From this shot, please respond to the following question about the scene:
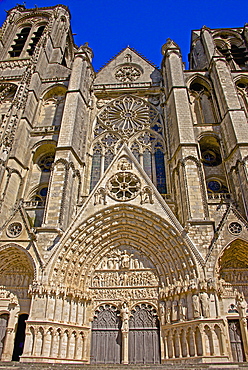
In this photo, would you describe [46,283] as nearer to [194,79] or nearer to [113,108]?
[113,108]

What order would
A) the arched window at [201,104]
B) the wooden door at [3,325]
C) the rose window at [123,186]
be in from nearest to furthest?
1. the wooden door at [3,325]
2. the rose window at [123,186]
3. the arched window at [201,104]

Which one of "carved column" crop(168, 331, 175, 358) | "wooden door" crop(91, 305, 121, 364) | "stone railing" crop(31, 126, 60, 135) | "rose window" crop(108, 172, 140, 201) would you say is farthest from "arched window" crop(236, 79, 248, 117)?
"wooden door" crop(91, 305, 121, 364)

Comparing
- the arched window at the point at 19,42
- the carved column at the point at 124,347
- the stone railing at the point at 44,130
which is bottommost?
the carved column at the point at 124,347

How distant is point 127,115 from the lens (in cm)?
1498

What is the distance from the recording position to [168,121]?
13.7 m

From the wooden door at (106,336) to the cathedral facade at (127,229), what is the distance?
0.10 ft

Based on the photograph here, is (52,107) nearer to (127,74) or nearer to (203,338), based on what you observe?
(127,74)

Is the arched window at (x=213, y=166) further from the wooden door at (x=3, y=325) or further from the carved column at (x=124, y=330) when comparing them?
the wooden door at (x=3, y=325)

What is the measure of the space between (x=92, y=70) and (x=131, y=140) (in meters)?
5.56

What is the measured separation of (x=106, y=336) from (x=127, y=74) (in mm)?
13557

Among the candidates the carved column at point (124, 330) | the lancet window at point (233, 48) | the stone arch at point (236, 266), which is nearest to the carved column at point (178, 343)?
the carved column at point (124, 330)

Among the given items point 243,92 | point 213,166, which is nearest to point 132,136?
point 213,166

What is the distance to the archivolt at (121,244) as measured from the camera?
9.22m

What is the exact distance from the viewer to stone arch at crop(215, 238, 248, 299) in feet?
30.3
